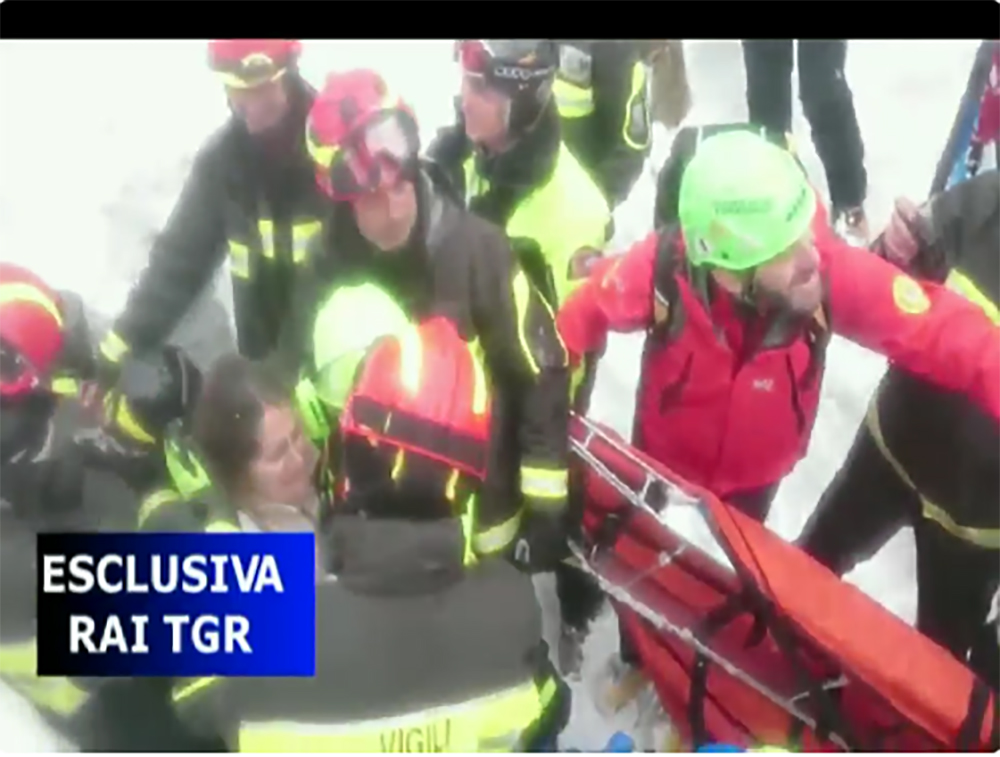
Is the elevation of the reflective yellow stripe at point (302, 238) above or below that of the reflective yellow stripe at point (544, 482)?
above

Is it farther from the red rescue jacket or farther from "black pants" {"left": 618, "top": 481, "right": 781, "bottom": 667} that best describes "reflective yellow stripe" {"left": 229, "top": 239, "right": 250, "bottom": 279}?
"black pants" {"left": 618, "top": 481, "right": 781, "bottom": 667}

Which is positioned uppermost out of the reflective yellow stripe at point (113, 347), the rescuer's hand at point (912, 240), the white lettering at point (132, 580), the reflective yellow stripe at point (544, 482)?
the rescuer's hand at point (912, 240)

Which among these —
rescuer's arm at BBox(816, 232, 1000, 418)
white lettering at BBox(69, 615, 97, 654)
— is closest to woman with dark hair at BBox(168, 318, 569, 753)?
white lettering at BBox(69, 615, 97, 654)

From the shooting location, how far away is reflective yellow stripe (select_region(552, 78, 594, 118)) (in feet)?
4.85

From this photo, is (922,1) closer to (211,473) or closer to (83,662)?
(211,473)

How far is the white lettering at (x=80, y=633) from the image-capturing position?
59.2 inches

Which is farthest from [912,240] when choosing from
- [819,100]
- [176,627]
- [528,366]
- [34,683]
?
[34,683]

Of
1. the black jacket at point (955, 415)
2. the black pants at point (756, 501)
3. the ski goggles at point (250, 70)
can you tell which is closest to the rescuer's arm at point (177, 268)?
the ski goggles at point (250, 70)

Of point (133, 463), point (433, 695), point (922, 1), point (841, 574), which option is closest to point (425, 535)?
point (433, 695)

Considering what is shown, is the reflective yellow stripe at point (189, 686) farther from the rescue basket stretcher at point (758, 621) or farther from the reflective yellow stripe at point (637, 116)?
the reflective yellow stripe at point (637, 116)

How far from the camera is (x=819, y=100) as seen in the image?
148 centimetres

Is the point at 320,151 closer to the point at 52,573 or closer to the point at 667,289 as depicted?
the point at 667,289

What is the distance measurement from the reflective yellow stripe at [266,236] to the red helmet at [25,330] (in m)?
0.20

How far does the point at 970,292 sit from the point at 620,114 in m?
0.38
